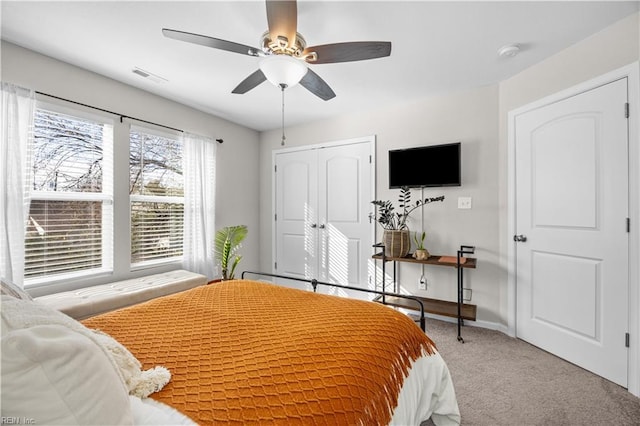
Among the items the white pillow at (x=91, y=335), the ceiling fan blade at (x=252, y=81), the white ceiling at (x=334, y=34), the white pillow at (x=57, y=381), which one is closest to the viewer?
the white pillow at (x=57, y=381)

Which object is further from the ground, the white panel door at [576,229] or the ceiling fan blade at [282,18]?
the ceiling fan blade at [282,18]

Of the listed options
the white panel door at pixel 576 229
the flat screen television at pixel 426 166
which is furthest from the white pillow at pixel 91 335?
the flat screen television at pixel 426 166

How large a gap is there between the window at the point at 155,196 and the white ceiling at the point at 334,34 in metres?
0.67

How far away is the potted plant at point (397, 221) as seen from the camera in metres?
3.10

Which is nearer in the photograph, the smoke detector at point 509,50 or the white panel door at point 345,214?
the smoke detector at point 509,50

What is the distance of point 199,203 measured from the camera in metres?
3.57

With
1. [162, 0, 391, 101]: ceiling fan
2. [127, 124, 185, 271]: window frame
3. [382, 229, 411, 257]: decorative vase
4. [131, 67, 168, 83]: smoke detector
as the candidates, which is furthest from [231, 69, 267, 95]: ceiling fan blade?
[382, 229, 411, 257]: decorative vase

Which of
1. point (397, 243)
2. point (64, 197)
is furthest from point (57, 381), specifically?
point (397, 243)

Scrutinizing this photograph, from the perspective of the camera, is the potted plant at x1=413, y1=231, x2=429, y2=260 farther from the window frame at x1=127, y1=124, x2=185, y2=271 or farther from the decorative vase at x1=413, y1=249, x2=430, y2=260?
the window frame at x1=127, y1=124, x2=185, y2=271

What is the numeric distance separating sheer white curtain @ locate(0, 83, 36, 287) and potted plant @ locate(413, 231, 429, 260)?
3.52 meters

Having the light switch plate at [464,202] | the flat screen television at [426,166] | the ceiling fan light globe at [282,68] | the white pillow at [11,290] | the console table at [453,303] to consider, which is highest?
the ceiling fan light globe at [282,68]

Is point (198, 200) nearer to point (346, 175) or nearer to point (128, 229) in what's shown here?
point (128, 229)

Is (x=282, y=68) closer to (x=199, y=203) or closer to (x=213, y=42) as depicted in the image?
(x=213, y=42)

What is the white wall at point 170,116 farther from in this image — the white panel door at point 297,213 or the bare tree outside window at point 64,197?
the white panel door at point 297,213
